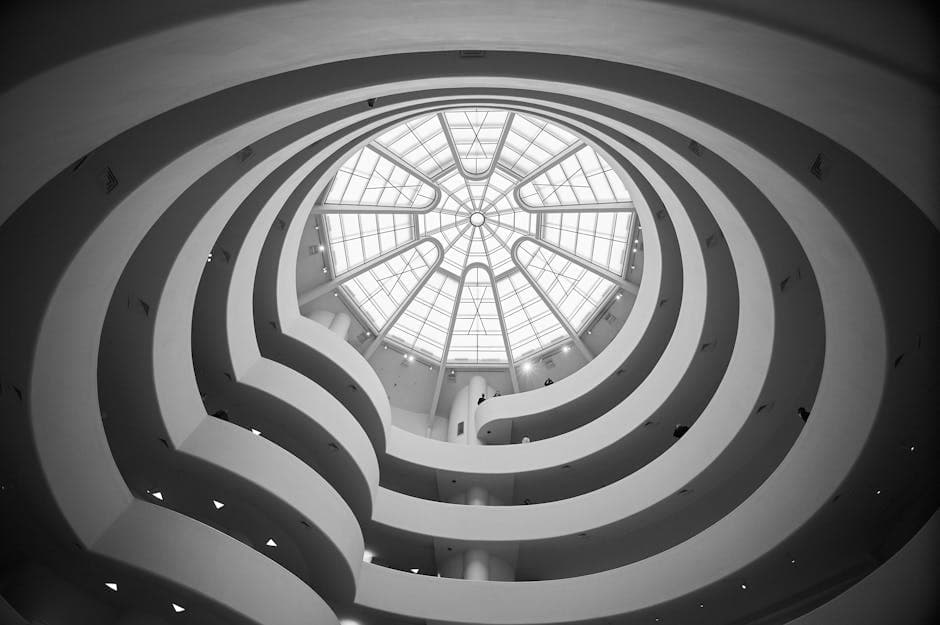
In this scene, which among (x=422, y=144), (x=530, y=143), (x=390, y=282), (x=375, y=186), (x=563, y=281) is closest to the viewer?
(x=530, y=143)

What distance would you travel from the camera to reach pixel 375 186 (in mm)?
29016

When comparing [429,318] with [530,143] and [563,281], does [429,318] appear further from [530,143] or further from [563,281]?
[530,143]

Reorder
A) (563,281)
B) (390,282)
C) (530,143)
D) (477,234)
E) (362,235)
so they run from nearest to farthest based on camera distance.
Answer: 1. (530,143)
2. (362,235)
3. (563,281)
4. (477,234)
5. (390,282)

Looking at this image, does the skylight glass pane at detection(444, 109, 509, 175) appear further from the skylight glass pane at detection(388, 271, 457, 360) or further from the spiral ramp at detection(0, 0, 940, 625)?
the spiral ramp at detection(0, 0, 940, 625)

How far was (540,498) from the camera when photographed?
1011 inches

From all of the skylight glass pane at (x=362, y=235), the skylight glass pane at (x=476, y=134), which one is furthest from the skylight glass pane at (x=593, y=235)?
the skylight glass pane at (x=362, y=235)

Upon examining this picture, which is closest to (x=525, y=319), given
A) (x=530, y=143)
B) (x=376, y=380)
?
(x=530, y=143)

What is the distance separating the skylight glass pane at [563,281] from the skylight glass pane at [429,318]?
207 inches

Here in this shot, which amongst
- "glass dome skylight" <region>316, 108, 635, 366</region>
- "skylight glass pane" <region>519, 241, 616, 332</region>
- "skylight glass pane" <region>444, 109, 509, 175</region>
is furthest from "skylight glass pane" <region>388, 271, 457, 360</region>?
"skylight glass pane" <region>444, 109, 509, 175</region>

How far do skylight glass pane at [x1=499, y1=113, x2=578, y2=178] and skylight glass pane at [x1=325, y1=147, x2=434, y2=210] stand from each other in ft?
16.5

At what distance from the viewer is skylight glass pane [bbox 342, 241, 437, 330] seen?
3194 centimetres

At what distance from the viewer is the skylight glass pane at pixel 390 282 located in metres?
31.9

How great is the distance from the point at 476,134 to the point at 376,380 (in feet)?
47.2

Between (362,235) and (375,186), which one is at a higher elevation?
(375,186)
